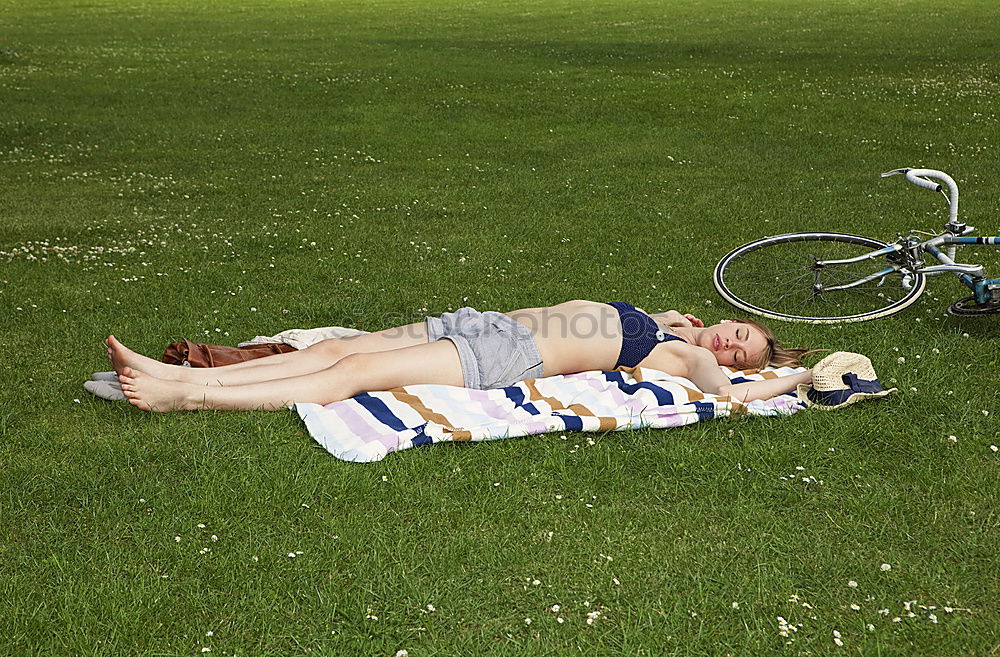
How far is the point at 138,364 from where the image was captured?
5.76 meters

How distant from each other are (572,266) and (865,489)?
4.61 metres

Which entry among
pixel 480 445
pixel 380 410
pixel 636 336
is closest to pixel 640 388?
pixel 636 336

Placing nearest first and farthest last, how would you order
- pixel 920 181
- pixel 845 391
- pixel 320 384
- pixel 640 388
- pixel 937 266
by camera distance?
pixel 320 384
pixel 845 391
pixel 640 388
pixel 937 266
pixel 920 181

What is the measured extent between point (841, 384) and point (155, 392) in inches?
159

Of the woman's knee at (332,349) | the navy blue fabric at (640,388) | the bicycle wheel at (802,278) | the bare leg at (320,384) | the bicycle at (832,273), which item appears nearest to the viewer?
the bare leg at (320,384)

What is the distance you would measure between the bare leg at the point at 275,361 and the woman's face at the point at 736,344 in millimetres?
1949

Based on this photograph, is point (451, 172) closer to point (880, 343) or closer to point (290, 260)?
point (290, 260)

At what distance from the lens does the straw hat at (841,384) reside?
599 cm

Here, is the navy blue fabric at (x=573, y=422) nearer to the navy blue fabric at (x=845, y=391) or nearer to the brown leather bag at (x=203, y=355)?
the navy blue fabric at (x=845, y=391)

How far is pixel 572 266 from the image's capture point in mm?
Result: 9406

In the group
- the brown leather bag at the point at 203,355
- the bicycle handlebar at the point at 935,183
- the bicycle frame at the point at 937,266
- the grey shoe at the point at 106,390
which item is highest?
the bicycle handlebar at the point at 935,183

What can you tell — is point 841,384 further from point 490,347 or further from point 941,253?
point 490,347

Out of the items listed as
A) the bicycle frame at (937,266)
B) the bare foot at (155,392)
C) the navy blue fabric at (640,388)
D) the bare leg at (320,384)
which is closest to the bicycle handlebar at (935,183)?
the bicycle frame at (937,266)

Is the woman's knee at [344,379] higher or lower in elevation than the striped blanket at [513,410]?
higher
